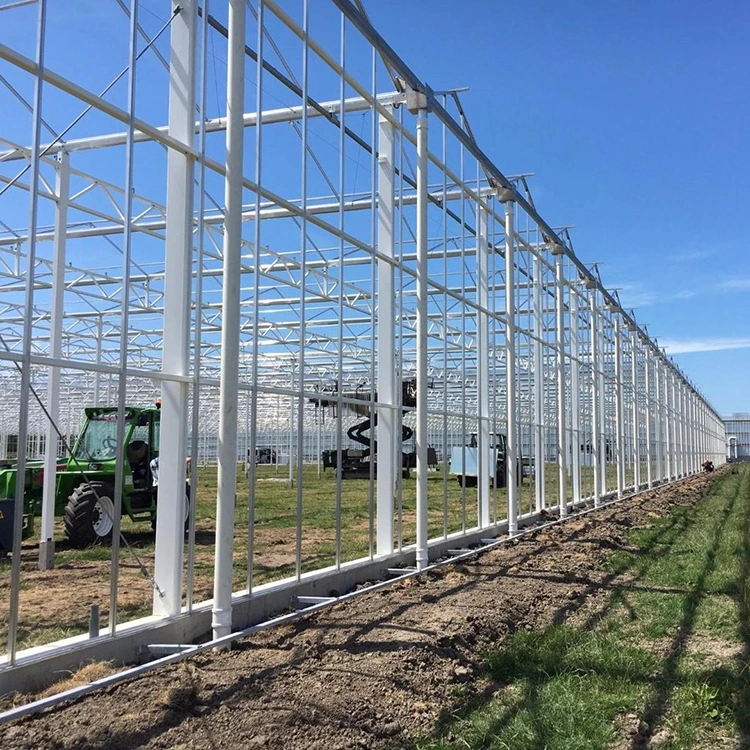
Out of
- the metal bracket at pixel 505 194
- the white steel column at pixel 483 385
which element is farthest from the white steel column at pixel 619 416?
the metal bracket at pixel 505 194

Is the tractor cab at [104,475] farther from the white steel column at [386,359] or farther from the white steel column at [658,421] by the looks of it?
the white steel column at [658,421]

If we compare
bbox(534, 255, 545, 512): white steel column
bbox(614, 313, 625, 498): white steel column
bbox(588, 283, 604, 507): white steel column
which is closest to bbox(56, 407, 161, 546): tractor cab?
bbox(534, 255, 545, 512): white steel column

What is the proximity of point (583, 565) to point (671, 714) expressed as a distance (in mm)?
5841

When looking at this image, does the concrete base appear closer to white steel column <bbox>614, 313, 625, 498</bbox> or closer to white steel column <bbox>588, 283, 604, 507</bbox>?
white steel column <bbox>588, 283, 604, 507</bbox>

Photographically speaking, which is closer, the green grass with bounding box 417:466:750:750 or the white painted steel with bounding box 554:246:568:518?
the green grass with bounding box 417:466:750:750

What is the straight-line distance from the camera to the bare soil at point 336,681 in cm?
461

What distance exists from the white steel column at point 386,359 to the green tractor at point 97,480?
4373 millimetres

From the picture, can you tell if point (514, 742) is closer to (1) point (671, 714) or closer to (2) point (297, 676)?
(1) point (671, 714)

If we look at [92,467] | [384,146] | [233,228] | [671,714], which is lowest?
[671,714]

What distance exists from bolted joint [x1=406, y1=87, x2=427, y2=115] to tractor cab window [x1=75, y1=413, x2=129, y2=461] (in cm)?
746

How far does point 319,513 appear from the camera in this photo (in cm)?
1873

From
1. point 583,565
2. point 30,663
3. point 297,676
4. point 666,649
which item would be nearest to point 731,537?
point 583,565

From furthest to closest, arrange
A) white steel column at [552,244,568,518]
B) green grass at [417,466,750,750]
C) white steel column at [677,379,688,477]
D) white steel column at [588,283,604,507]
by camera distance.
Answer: white steel column at [677,379,688,477]
white steel column at [588,283,604,507]
white steel column at [552,244,568,518]
green grass at [417,466,750,750]

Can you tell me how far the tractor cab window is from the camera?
1412 centimetres
